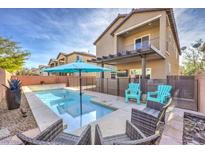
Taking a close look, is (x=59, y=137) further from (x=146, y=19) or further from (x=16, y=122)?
(x=146, y=19)

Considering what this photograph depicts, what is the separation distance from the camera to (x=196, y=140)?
9.86 ft

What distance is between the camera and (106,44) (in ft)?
47.4

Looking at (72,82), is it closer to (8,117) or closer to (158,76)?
(158,76)

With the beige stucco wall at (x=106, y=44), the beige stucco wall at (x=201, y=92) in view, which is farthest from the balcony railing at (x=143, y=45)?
the beige stucco wall at (x=201, y=92)

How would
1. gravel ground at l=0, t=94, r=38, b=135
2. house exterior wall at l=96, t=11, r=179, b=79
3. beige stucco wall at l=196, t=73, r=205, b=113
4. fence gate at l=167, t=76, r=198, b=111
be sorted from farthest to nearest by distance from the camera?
house exterior wall at l=96, t=11, r=179, b=79 < fence gate at l=167, t=76, r=198, b=111 < beige stucco wall at l=196, t=73, r=205, b=113 < gravel ground at l=0, t=94, r=38, b=135

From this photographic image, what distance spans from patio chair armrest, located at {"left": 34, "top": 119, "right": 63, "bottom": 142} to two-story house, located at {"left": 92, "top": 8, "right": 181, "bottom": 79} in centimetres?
659

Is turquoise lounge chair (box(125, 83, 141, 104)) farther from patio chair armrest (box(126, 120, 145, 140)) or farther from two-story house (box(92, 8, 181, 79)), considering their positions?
patio chair armrest (box(126, 120, 145, 140))

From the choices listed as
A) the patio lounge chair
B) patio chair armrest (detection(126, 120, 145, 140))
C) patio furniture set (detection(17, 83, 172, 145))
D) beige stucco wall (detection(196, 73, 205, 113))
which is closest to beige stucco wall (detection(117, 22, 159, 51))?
beige stucco wall (detection(196, 73, 205, 113))

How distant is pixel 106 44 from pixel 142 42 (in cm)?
443

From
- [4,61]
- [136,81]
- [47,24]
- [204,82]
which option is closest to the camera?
[204,82]

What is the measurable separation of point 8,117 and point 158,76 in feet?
31.6

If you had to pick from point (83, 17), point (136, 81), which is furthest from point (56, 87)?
point (83, 17)

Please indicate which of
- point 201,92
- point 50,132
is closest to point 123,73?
point 201,92

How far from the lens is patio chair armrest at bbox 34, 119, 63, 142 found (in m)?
1.92
